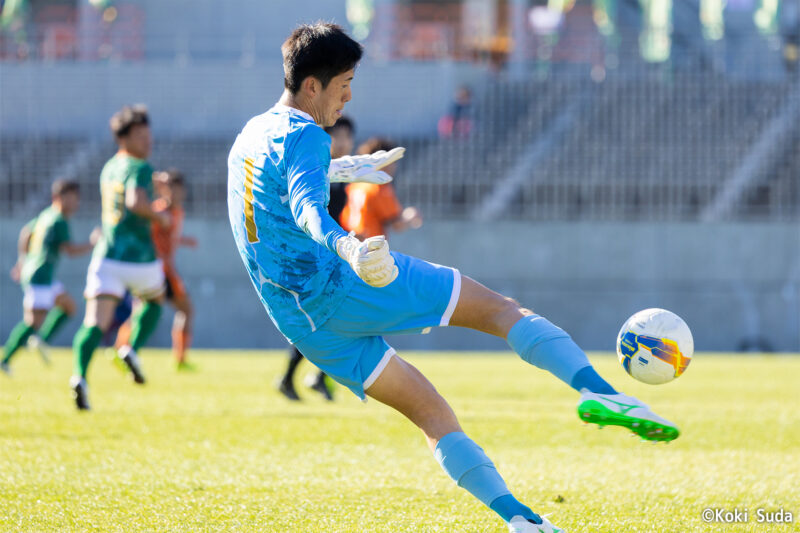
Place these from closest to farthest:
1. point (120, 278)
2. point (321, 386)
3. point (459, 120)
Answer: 1. point (120, 278)
2. point (321, 386)
3. point (459, 120)

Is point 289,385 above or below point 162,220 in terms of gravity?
below

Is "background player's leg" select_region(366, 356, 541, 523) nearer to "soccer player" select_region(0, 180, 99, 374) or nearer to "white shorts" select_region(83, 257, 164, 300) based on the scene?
"white shorts" select_region(83, 257, 164, 300)

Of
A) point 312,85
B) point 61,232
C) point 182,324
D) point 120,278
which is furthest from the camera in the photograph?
point 182,324

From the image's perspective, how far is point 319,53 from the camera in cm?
404

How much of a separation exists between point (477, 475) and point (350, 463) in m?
2.33

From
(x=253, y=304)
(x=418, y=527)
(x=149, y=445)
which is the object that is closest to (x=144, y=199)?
(x=149, y=445)

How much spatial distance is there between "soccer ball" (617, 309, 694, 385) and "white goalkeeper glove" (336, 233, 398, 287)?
111 cm

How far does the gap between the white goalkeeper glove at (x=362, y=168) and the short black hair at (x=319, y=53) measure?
439 millimetres

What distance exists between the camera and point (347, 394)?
35.8ft

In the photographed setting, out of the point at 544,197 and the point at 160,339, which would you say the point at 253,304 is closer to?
the point at 160,339

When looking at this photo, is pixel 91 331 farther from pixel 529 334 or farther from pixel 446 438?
pixel 529 334

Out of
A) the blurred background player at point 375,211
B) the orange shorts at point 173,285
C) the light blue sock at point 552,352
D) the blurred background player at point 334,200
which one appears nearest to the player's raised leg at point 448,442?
the light blue sock at point 552,352

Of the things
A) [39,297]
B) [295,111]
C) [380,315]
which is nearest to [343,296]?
[380,315]

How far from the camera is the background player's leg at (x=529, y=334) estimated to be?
378 centimetres
